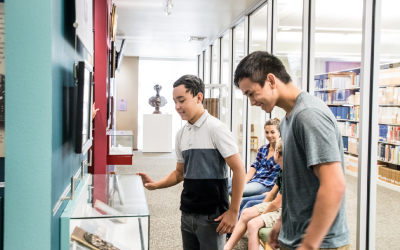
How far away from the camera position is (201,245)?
165cm

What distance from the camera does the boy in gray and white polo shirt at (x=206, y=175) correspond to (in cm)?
158

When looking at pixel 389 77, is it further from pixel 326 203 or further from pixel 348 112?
pixel 326 203

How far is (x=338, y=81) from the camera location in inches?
128

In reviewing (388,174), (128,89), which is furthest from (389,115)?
(128,89)

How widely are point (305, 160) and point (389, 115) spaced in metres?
1.79

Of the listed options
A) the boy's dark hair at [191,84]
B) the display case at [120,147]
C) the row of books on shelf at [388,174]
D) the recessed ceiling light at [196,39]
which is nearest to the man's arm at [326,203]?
the boy's dark hair at [191,84]

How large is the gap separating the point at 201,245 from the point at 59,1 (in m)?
1.27

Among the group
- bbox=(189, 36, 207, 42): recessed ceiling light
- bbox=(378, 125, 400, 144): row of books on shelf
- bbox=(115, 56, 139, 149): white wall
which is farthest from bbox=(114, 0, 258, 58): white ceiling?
bbox=(378, 125, 400, 144): row of books on shelf

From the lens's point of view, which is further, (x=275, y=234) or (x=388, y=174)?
(x=388, y=174)

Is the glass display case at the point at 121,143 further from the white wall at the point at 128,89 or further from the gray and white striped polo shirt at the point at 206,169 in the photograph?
the white wall at the point at 128,89

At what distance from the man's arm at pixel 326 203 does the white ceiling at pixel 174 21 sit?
4.33 metres

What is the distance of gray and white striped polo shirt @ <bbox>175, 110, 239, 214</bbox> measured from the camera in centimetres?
163

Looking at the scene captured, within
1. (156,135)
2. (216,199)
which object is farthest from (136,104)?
(216,199)

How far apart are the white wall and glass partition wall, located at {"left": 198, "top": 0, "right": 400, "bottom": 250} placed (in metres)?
7.35
